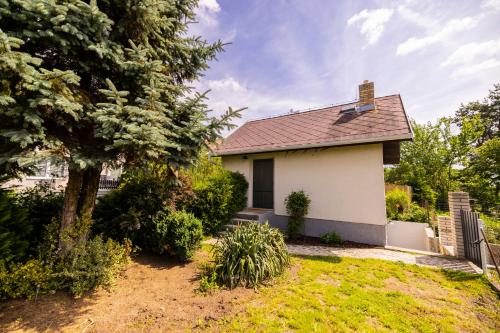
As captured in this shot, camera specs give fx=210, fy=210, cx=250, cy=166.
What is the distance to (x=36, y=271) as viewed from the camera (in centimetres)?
318

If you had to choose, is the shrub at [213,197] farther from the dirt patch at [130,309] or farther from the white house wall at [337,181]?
the dirt patch at [130,309]

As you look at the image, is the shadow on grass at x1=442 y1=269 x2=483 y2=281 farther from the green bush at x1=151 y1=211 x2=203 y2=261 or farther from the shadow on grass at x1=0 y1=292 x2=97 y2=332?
the shadow on grass at x1=0 y1=292 x2=97 y2=332

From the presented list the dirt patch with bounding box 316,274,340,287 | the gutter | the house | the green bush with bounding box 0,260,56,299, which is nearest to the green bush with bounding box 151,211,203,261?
the gutter

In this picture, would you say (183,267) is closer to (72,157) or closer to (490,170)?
(72,157)

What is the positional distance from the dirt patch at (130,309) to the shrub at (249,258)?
0.94 feet

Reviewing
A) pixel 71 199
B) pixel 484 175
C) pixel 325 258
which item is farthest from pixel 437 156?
pixel 71 199

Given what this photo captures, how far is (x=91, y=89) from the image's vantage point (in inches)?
155

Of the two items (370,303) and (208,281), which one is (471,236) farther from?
(208,281)

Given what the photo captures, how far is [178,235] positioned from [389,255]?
5622 millimetres

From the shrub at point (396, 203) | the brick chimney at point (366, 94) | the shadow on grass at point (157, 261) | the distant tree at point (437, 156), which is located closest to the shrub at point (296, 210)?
A: the shadow on grass at point (157, 261)

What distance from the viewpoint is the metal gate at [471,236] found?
4855 mm

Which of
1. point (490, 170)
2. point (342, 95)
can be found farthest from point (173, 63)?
point (490, 170)

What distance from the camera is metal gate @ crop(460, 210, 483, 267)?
486 centimetres

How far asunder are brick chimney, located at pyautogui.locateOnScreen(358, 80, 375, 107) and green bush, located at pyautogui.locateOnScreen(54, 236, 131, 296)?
9598 millimetres
